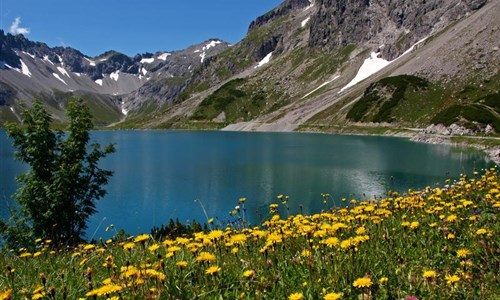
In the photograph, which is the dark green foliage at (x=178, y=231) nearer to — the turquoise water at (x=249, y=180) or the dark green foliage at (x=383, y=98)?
the turquoise water at (x=249, y=180)

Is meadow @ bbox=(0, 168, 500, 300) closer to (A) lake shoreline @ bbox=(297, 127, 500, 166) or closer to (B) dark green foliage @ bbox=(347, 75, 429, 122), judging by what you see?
(A) lake shoreline @ bbox=(297, 127, 500, 166)


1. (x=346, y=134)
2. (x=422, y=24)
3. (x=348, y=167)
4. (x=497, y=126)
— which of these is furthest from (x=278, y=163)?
(x=422, y=24)

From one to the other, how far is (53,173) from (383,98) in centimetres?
13950

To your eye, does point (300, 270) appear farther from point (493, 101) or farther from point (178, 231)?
point (493, 101)

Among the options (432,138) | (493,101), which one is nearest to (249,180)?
(432,138)

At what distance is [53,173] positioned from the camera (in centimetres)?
2231

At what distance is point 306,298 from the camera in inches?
176

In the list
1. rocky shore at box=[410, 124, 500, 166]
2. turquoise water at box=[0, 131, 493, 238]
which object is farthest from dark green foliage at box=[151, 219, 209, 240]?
rocky shore at box=[410, 124, 500, 166]

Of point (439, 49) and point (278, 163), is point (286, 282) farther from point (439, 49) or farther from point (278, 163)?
point (439, 49)

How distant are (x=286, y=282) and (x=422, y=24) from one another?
21972 centimetres

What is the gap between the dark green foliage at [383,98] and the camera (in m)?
137

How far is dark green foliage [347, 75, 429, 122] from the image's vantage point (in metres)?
137

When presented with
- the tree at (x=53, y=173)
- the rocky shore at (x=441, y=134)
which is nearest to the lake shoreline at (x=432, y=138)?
the rocky shore at (x=441, y=134)

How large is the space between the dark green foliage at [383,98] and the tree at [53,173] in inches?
4817
